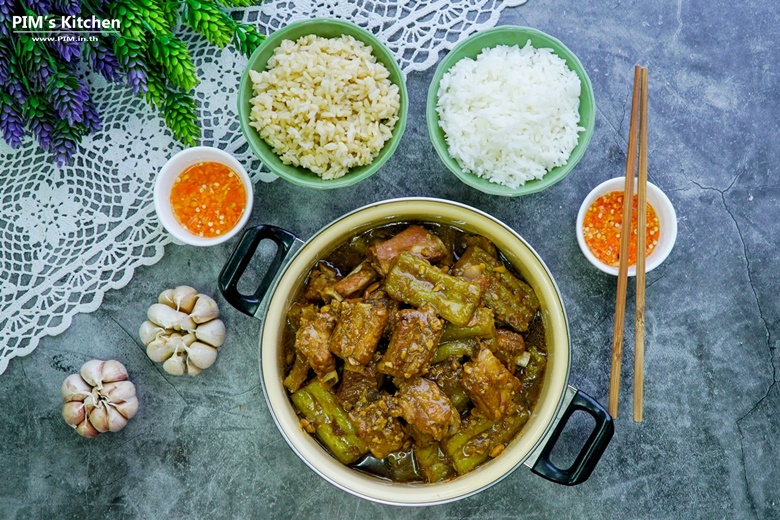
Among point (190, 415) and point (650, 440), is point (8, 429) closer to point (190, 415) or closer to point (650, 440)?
point (190, 415)

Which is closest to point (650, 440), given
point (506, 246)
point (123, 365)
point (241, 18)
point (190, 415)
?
point (506, 246)

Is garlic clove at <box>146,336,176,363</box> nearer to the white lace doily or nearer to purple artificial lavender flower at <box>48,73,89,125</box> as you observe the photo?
the white lace doily

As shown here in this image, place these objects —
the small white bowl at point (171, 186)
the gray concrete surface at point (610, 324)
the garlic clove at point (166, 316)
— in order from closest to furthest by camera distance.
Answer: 1. the small white bowl at point (171, 186)
2. the garlic clove at point (166, 316)
3. the gray concrete surface at point (610, 324)

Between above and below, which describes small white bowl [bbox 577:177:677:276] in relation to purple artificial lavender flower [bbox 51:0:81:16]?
below

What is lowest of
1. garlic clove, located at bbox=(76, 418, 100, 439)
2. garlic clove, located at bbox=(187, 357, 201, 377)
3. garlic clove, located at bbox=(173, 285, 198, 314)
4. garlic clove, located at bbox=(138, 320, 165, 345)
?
garlic clove, located at bbox=(76, 418, 100, 439)

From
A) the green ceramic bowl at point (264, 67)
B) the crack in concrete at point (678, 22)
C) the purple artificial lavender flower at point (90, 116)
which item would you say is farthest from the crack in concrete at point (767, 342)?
the purple artificial lavender flower at point (90, 116)

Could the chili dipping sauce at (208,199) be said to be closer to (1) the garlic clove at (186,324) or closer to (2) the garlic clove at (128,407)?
(1) the garlic clove at (186,324)

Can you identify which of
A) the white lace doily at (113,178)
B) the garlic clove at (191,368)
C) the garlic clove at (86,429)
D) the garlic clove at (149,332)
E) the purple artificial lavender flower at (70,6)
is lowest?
the garlic clove at (86,429)

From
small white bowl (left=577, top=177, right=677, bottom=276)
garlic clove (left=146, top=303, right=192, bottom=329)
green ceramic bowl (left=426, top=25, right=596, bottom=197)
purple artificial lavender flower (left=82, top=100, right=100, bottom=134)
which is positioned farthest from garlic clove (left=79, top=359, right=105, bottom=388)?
small white bowl (left=577, top=177, right=677, bottom=276)
